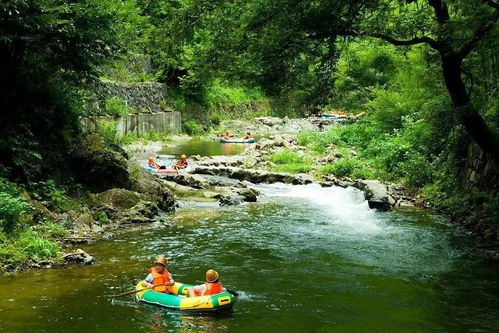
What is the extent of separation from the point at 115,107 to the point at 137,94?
4.77 m

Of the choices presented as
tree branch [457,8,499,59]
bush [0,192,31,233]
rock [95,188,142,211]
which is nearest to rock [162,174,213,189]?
rock [95,188,142,211]

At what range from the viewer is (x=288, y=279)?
9.35 meters

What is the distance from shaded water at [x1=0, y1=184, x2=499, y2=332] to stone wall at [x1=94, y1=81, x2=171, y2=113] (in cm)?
1654

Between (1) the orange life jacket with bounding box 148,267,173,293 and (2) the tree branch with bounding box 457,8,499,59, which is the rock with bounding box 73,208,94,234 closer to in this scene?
(1) the orange life jacket with bounding box 148,267,173,293

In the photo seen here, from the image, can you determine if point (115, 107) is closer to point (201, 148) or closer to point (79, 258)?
point (201, 148)

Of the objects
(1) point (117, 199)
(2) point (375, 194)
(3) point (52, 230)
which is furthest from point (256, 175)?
(3) point (52, 230)

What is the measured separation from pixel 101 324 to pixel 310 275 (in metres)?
3.98

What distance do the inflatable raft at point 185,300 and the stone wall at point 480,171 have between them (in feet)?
26.7

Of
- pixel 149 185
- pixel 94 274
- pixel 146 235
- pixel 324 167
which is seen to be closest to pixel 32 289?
pixel 94 274

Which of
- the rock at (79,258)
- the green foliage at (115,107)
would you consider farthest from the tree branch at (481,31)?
the green foliage at (115,107)

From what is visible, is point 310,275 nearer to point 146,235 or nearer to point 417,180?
point 146,235

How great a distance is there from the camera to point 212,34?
1227 centimetres

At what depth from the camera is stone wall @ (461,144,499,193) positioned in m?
13.1

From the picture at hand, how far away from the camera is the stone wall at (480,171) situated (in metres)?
13.1
